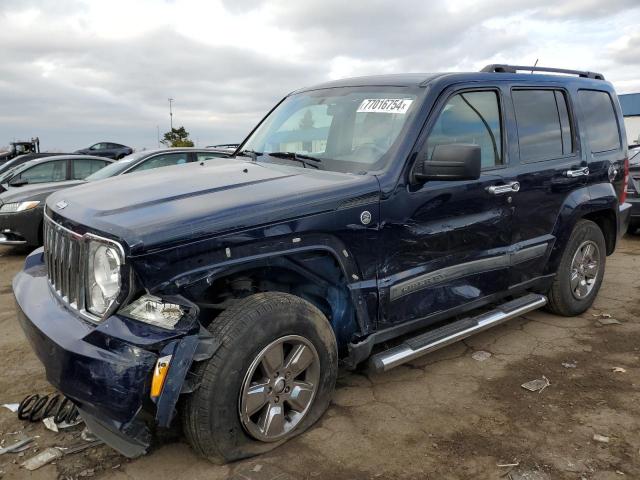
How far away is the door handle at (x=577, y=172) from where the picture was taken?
14.3 feet

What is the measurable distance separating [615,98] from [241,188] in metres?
4.06

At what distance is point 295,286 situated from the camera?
3.08 m

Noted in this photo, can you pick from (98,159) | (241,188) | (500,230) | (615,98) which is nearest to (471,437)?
(500,230)

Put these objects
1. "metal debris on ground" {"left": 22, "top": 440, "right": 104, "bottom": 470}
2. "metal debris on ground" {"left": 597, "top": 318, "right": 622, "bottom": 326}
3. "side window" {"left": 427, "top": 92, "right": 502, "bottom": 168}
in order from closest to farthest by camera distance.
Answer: "metal debris on ground" {"left": 22, "top": 440, "right": 104, "bottom": 470} → "side window" {"left": 427, "top": 92, "right": 502, "bottom": 168} → "metal debris on ground" {"left": 597, "top": 318, "right": 622, "bottom": 326}

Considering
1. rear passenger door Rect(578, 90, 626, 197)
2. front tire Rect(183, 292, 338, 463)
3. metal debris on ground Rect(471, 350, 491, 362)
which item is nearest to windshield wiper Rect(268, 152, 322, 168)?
front tire Rect(183, 292, 338, 463)

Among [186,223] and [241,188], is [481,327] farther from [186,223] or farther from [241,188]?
[186,223]

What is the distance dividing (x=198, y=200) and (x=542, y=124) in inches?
114

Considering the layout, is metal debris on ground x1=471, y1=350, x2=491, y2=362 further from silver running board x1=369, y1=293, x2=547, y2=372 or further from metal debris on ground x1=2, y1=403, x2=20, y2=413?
metal debris on ground x1=2, y1=403, x2=20, y2=413

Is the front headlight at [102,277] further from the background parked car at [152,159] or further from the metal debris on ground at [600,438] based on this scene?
the background parked car at [152,159]

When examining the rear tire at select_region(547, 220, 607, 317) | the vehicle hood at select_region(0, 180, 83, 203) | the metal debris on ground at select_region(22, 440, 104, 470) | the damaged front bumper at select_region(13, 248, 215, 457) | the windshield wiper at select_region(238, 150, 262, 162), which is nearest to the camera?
the damaged front bumper at select_region(13, 248, 215, 457)

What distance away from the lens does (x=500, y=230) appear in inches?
150

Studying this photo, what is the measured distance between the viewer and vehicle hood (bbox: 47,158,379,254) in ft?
7.89


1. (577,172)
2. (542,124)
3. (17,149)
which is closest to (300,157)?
(542,124)

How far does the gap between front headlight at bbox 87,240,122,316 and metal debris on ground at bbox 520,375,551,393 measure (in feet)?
8.73
